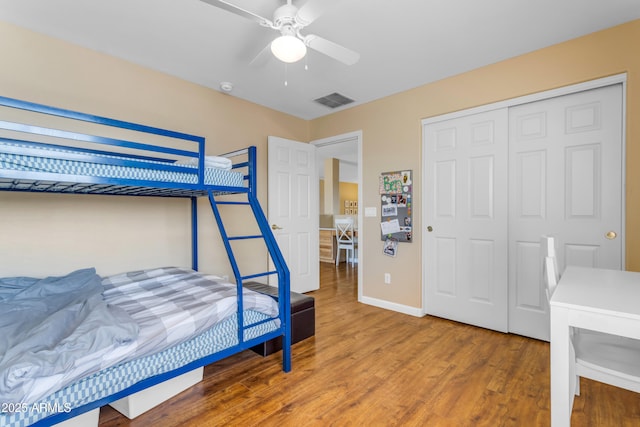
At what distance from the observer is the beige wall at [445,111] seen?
2076 millimetres

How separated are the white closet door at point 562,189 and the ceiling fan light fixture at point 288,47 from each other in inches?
81.5

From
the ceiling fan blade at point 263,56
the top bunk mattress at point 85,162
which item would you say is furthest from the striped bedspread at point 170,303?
the ceiling fan blade at point 263,56

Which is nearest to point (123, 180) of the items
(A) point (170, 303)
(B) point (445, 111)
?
(A) point (170, 303)

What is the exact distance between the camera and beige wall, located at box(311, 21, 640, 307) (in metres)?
2.08

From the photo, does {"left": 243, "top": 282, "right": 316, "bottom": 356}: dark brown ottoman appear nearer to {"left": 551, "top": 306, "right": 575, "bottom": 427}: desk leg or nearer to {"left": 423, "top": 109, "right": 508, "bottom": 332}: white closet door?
{"left": 423, "top": 109, "right": 508, "bottom": 332}: white closet door

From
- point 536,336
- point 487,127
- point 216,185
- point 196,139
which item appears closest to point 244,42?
point 196,139

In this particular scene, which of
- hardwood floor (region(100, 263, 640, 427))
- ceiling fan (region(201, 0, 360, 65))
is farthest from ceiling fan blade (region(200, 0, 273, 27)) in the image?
hardwood floor (region(100, 263, 640, 427))

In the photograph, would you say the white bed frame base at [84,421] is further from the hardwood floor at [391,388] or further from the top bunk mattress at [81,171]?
the top bunk mattress at [81,171]

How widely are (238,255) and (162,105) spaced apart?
5.67ft

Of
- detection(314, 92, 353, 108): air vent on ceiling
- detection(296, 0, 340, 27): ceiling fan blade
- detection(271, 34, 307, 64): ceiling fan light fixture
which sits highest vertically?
detection(314, 92, 353, 108): air vent on ceiling

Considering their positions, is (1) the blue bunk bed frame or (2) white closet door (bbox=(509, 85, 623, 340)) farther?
→ (2) white closet door (bbox=(509, 85, 623, 340))

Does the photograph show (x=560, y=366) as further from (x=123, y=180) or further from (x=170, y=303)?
(x=123, y=180)

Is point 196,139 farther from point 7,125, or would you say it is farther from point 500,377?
point 500,377

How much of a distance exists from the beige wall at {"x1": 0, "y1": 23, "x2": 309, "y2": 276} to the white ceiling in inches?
6.3
